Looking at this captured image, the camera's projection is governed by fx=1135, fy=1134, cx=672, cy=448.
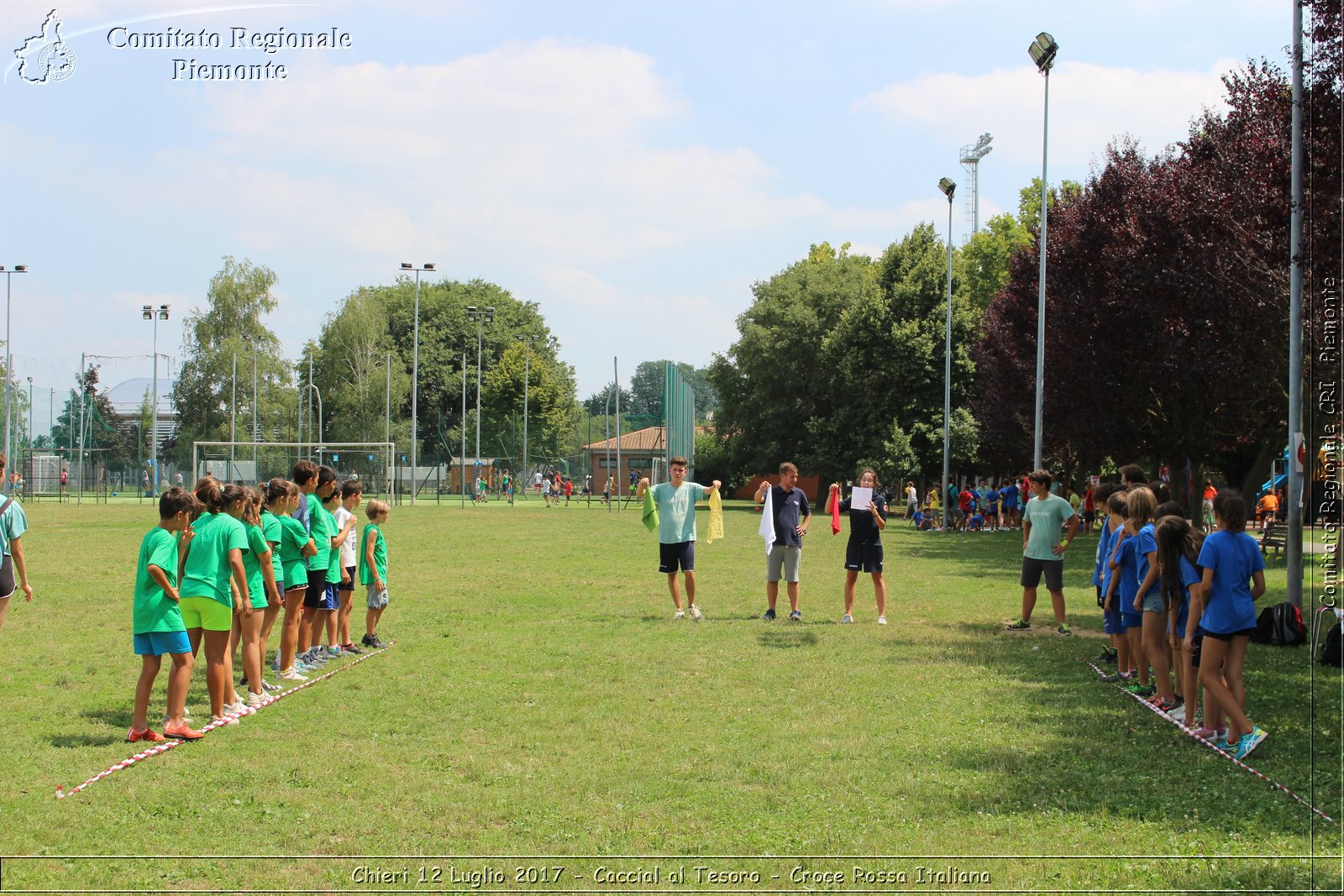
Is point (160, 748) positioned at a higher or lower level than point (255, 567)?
lower

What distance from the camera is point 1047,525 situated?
1334 centimetres

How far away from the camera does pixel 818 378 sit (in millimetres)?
59250

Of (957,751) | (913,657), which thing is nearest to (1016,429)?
(913,657)

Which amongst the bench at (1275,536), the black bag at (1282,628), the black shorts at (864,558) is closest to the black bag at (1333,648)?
the black bag at (1282,628)

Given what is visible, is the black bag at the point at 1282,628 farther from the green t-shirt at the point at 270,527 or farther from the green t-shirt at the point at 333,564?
the green t-shirt at the point at 270,527

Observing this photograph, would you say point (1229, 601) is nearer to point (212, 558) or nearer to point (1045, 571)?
point (1045, 571)

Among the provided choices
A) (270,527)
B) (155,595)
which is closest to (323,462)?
(270,527)

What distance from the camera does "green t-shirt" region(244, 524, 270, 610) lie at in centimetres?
884

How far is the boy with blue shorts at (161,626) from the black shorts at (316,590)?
2578 millimetres

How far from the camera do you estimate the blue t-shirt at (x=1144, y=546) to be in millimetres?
9219

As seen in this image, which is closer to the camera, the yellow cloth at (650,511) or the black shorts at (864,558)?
the black shorts at (864,558)

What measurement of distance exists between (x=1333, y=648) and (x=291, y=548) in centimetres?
1029

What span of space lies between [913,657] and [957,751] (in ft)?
13.2

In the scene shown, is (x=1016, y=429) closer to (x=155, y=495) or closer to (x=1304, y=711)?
(x=1304, y=711)
